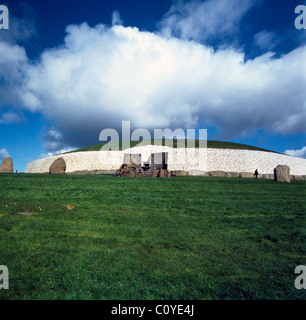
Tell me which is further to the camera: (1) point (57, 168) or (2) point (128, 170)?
(1) point (57, 168)

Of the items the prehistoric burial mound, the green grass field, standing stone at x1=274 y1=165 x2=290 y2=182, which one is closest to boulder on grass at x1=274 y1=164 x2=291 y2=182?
standing stone at x1=274 y1=165 x2=290 y2=182

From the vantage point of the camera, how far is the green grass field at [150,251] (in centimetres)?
420

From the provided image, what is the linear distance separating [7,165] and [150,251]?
32866mm

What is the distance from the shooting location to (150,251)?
596cm

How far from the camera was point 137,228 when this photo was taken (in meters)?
7.99

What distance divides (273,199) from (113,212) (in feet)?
33.4

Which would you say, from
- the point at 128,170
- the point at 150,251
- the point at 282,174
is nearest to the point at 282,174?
the point at 282,174

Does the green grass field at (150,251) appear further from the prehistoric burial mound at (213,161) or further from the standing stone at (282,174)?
the prehistoric burial mound at (213,161)

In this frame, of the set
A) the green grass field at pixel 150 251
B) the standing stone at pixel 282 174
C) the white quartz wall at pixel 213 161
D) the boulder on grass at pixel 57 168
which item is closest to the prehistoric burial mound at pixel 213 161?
the white quartz wall at pixel 213 161

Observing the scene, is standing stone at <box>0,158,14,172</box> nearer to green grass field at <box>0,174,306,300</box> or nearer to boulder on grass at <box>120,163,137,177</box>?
boulder on grass at <box>120,163,137,177</box>

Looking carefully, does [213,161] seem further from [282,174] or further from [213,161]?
[282,174]

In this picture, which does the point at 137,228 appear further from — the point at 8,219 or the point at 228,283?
the point at 8,219

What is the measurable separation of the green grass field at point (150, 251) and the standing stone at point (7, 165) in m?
24.1

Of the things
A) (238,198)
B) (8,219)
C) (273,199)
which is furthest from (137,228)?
(273,199)
